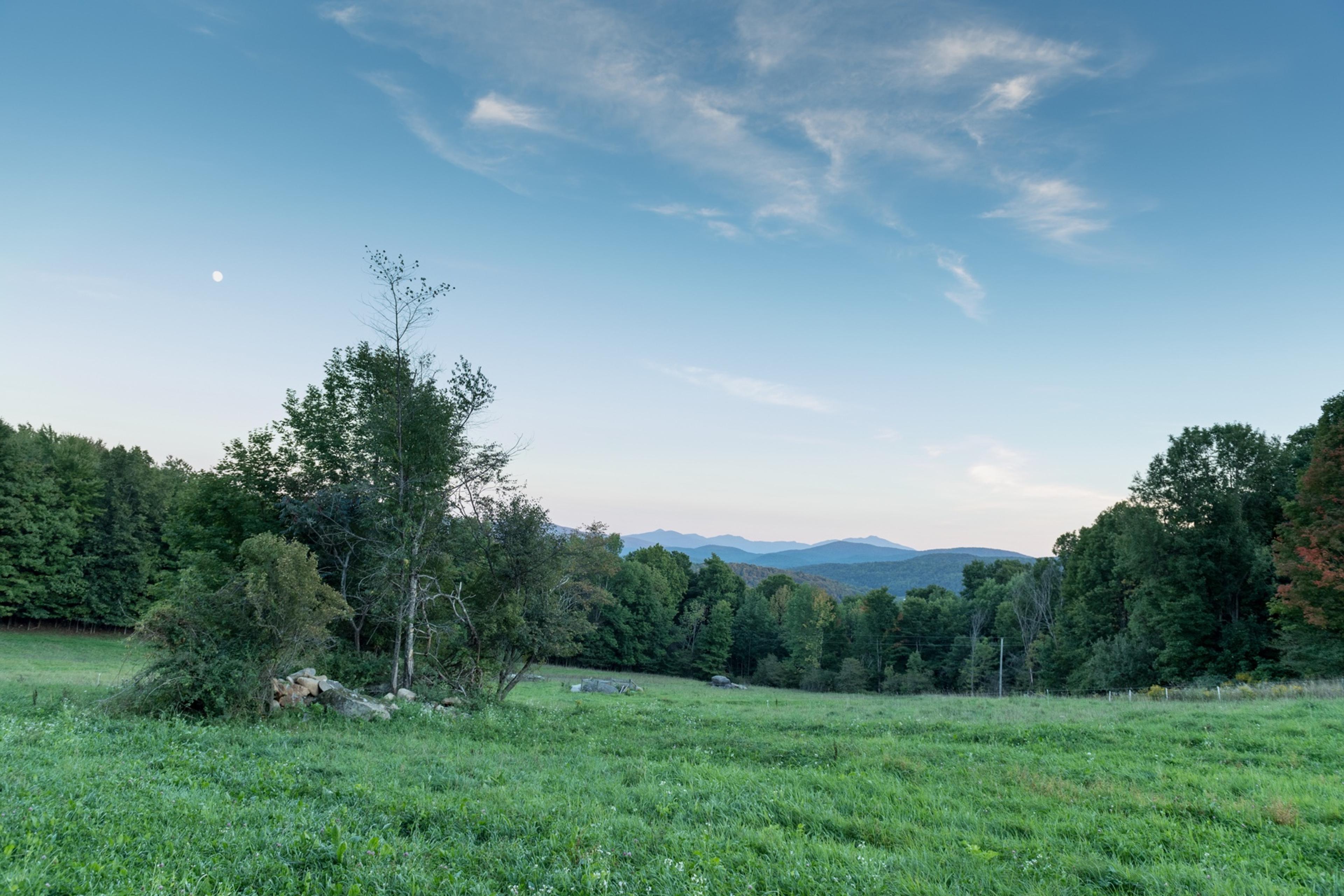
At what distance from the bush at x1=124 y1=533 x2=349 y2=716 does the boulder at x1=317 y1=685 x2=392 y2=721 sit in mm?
1061

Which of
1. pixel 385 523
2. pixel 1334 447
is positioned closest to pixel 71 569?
pixel 385 523

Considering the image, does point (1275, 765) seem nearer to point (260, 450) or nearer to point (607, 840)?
point (607, 840)

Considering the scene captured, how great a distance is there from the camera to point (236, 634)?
1375cm

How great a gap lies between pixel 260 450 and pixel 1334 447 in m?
42.8

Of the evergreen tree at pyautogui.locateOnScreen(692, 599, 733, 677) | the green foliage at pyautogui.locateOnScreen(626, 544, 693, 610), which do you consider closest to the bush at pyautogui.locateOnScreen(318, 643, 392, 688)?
the evergreen tree at pyautogui.locateOnScreen(692, 599, 733, 677)

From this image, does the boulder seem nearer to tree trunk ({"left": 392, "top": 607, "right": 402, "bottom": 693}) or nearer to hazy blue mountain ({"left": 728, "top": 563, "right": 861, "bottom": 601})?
tree trunk ({"left": 392, "top": 607, "right": 402, "bottom": 693})

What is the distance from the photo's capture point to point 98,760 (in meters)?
8.17

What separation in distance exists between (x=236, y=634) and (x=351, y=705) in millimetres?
2827

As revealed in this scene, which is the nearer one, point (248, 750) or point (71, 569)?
point (248, 750)

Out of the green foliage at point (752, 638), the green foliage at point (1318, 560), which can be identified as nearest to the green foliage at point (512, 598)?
the green foliage at point (1318, 560)

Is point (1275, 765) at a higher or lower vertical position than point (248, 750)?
higher

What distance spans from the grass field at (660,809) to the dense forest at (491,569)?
204 inches

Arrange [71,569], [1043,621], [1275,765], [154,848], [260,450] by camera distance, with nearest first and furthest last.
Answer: [154,848] < [1275,765] < [260,450] < [71,569] < [1043,621]

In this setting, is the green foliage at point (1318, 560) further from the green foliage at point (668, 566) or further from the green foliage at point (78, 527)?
the green foliage at point (78, 527)
